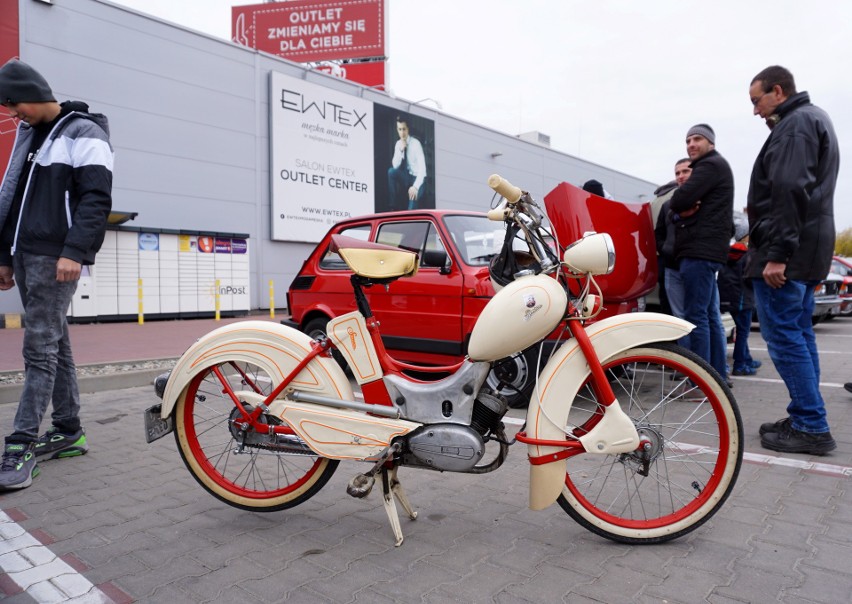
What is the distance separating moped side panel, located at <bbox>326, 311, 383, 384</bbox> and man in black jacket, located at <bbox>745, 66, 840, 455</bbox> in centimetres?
242

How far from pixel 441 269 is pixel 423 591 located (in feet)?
11.0

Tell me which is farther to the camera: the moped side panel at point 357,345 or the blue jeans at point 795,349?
the blue jeans at point 795,349

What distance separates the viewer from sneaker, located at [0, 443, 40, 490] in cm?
317

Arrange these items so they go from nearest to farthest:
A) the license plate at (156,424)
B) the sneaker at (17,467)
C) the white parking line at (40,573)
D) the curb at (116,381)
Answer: the white parking line at (40,573), the license plate at (156,424), the sneaker at (17,467), the curb at (116,381)

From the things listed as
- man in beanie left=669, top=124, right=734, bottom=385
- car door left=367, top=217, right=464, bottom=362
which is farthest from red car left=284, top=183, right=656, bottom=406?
man in beanie left=669, top=124, right=734, bottom=385

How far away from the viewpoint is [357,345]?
8.86ft

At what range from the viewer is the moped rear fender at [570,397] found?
96.2 inches

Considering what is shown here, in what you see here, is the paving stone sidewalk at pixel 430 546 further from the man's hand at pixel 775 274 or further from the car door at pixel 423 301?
the car door at pixel 423 301

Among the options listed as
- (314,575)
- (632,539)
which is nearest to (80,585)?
(314,575)

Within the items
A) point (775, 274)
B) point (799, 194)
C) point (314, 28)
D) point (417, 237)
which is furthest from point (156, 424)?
point (314, 28)

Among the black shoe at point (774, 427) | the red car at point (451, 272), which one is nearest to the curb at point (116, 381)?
the red car at point (451, 272)

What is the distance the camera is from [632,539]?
2.46 meters

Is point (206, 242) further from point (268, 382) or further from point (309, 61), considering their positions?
point (309, 61)

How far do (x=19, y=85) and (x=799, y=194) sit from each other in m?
4.42
